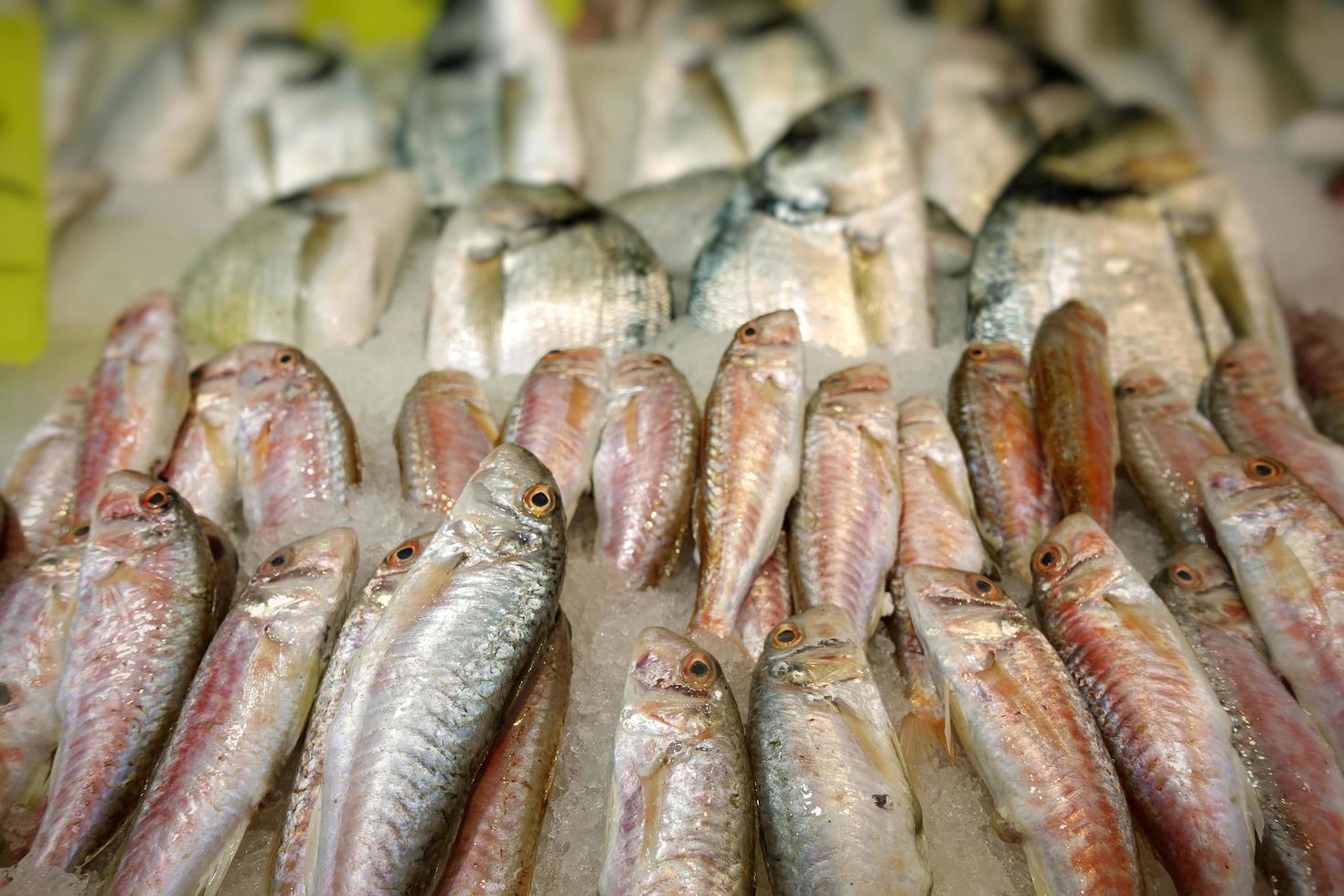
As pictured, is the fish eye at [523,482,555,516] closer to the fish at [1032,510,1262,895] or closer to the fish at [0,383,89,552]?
the fish at [1032,510,1262,895]

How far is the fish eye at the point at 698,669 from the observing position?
1623 mm

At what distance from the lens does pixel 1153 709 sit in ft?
5.19

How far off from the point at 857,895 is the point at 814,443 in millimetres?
1055

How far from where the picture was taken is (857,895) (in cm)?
Answer: 138

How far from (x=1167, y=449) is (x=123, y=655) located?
2406 millimetres

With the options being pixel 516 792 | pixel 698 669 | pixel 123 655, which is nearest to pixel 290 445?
pixel 123 655

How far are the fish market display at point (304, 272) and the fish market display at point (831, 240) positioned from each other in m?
1.18

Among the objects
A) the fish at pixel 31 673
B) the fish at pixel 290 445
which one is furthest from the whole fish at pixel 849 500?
the fish at pixel 31 673

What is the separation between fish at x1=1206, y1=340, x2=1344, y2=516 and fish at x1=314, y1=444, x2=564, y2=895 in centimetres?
171

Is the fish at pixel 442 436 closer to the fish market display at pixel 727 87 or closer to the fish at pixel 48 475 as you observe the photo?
the fish at pixel 48 475

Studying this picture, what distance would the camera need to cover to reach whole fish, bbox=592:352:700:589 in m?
2.01

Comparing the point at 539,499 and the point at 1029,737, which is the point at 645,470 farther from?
the point at 1029,737

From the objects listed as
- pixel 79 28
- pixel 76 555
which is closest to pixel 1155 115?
pixel 76 555

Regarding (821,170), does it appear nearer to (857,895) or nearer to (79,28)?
(857,895)
